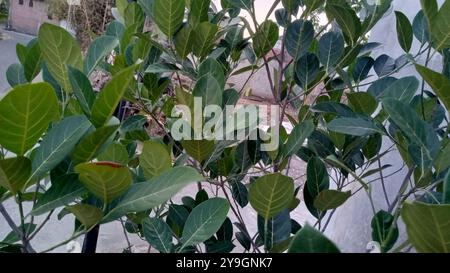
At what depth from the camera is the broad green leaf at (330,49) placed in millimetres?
683

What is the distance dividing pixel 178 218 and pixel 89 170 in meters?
0.32

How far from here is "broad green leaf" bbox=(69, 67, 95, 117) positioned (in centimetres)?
37

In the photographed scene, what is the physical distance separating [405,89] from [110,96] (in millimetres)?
424

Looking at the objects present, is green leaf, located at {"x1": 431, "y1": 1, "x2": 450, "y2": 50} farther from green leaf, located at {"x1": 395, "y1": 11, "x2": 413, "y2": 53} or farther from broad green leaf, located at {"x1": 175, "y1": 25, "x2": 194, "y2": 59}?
broad green leaf, located at {"x1": 175, "y1": 25, "x2": 194, "y2": 59}

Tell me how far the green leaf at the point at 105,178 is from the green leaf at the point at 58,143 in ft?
0.09

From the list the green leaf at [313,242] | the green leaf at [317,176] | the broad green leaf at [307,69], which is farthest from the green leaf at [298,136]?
the green leaf at [313,242]

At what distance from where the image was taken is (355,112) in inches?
24.5

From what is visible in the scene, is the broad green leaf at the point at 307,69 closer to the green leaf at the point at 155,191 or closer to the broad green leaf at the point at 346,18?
the broad green leaf at the point at 346,18

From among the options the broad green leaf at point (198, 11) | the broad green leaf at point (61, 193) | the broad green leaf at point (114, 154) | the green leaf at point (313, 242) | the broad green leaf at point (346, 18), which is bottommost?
the broad green leaf at point (114, 154)

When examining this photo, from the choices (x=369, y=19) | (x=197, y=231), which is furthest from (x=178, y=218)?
(x=369, y=19)

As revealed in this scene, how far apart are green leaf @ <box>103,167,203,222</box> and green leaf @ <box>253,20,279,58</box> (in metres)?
0.51

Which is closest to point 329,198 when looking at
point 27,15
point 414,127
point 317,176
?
point 317,176

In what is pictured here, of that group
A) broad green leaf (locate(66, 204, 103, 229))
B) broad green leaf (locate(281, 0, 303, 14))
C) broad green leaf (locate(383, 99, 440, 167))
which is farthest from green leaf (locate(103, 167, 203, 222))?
broad green leaf (locate(281, 0, 303, 14))

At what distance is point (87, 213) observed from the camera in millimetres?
352
